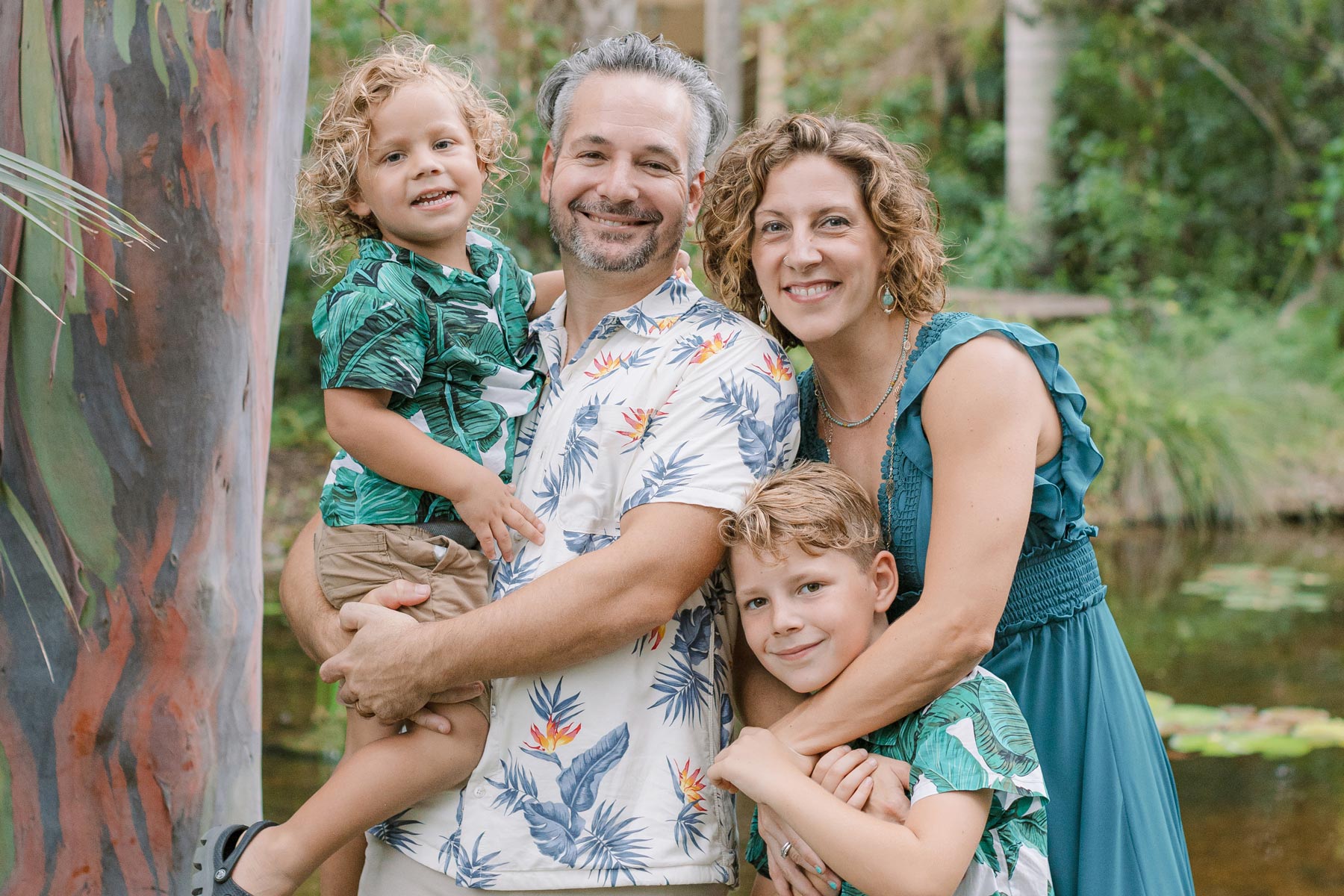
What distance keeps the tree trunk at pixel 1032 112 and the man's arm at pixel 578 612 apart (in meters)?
10.6

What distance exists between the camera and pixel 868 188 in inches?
78.7

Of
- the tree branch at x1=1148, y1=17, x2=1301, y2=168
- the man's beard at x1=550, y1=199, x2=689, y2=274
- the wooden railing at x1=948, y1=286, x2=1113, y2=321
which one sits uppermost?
the tree branch at x1=1148, y1=17, x2=1301, y2=168

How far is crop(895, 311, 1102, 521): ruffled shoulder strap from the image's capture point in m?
1.92

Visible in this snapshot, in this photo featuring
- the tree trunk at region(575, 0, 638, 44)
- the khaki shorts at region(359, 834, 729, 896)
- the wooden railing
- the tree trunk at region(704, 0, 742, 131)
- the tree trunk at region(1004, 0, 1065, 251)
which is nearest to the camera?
the khaki shorts at region(359, 834, 729, 896)

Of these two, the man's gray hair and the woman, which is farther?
the man's gray hair

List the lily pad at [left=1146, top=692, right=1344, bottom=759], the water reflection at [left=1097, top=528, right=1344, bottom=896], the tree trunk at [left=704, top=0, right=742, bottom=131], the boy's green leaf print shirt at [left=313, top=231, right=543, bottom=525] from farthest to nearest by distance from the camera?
the tree trunk at [left=704, top=0, right=742, bottom=131], the lily pad at [left=1146, top=692, right=1344, bottom=759], the water reflection at [left=1097, top=528, right=1344, bottom=896], the boy's green leaf print shirt at [left=313, top=231, right=543, bottom=525]

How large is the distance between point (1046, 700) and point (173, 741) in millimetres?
1531

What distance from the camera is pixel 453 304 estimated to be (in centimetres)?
225

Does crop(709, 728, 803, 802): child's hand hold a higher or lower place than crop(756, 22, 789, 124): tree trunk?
lower

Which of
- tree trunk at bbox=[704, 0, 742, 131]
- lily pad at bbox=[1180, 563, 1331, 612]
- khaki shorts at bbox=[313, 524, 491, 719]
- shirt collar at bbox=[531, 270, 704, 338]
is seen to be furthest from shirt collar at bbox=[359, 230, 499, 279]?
tree trunk at bbox=[704, 0, 742, 131]

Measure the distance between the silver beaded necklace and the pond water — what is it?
2516 millimetres

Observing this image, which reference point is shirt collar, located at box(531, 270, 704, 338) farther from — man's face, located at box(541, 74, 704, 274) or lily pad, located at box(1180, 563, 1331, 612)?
lily pad, located at box(1180, 563, 1331, 612)

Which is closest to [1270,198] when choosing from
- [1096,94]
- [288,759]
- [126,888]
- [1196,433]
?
[1096,94]

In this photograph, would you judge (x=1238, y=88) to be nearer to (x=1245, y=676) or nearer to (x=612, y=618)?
(x=1245, y=676)
